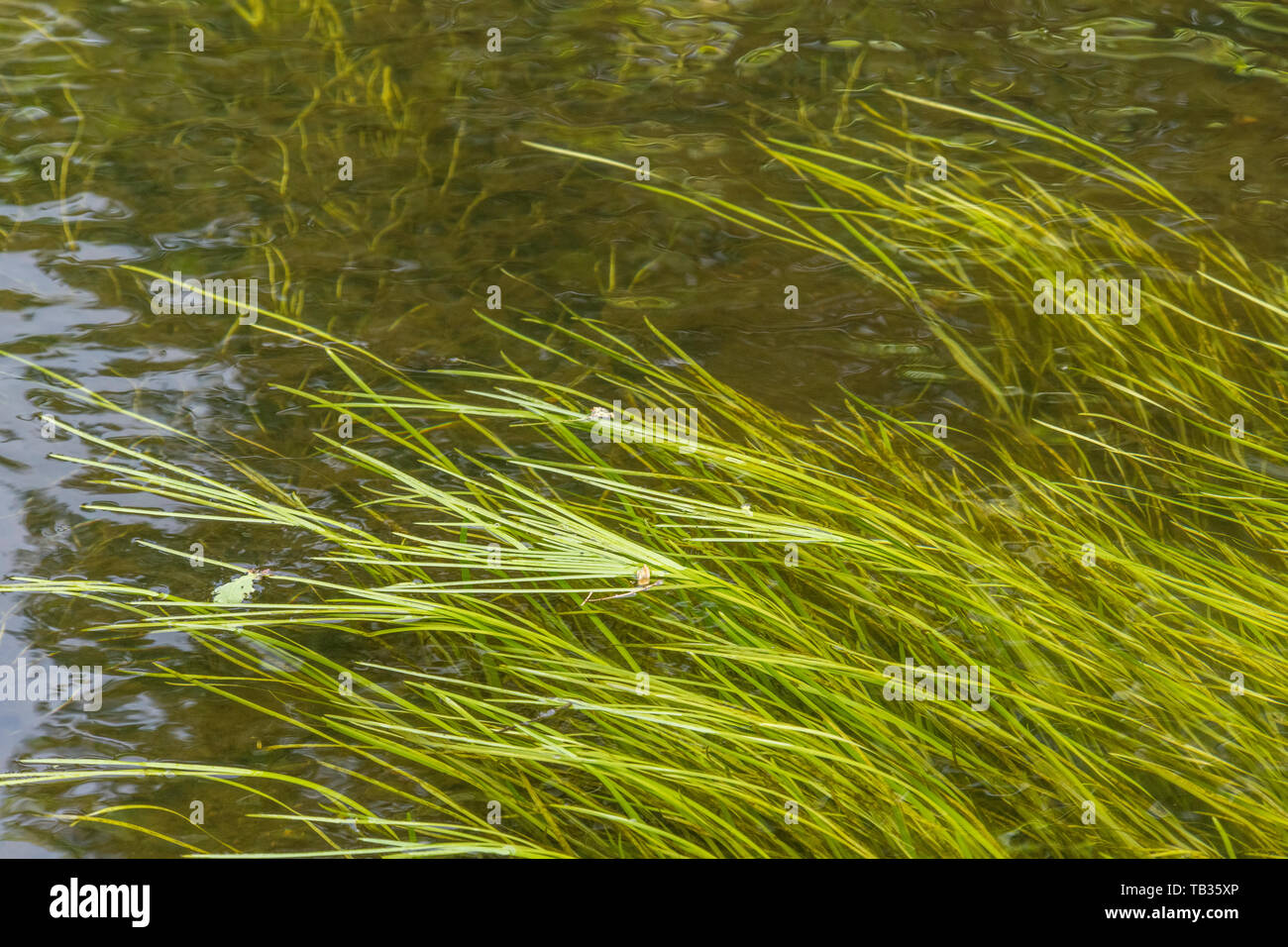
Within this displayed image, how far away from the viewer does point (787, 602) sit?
2.56 meters

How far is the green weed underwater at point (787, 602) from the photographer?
229cm

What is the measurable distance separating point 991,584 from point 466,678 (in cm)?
125

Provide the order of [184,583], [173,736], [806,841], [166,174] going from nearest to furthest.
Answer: [806,841]
[173,736]
[184,583]
[166,174]

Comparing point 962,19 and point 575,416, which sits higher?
point 962,19

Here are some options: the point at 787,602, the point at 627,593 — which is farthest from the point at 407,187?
the point at 787,602

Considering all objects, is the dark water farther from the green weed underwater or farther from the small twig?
the small twig

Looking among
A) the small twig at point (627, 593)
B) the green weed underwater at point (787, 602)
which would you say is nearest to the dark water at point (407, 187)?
the green weed underwater at point (787, 602)

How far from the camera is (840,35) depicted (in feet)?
12.4

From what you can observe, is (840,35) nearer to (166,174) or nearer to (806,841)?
(166,174)

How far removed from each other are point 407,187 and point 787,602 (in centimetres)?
185

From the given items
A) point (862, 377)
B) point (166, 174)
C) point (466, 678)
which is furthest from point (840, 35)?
point (466, 678)

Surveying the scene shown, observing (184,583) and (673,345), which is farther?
(673,345)

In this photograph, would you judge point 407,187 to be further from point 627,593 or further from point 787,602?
point 787,602

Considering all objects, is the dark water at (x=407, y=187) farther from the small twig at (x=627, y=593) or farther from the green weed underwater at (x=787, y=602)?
the small twig at (x=627, y=593)
